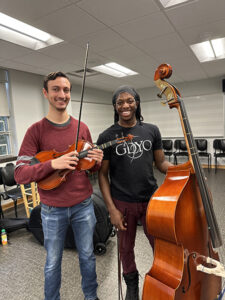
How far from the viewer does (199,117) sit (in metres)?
6.50

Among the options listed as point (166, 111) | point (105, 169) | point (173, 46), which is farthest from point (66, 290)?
point (166, 111)

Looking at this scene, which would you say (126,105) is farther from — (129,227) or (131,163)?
(129,227)

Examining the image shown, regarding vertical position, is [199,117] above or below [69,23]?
below

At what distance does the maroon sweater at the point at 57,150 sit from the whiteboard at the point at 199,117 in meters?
5.81

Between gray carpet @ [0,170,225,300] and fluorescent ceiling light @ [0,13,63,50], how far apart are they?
2563 mm

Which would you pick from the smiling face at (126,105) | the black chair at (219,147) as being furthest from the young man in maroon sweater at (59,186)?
the black chair at (219,147)

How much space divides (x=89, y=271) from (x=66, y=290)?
22.1 inches

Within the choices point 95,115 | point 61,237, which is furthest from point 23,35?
point 95,115

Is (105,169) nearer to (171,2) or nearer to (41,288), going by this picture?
(41,288)

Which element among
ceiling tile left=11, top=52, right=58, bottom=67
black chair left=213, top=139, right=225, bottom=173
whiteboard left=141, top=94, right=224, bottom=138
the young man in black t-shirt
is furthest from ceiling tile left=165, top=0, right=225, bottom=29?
whiteboard left=141, top=94, right=224, bottom=138

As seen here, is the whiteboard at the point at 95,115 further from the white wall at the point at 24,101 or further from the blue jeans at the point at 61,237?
the blue jeans at the point at 61,237

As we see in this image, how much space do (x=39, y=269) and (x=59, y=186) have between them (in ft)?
4.34

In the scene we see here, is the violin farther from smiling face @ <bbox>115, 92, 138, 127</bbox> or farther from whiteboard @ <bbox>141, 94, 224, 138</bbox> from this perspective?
whiteboard @ <bbox>141, 94, 224, 138</bbox>

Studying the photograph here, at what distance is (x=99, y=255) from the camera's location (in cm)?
226
